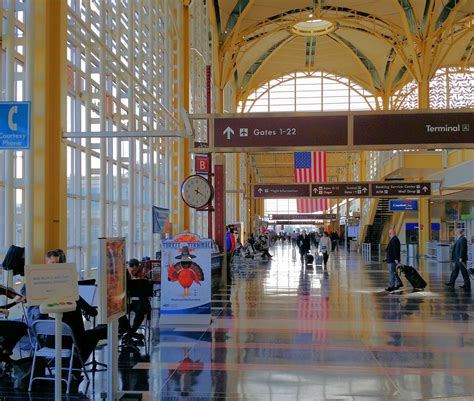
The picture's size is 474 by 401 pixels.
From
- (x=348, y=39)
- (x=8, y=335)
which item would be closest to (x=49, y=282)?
(x=8, y=335)

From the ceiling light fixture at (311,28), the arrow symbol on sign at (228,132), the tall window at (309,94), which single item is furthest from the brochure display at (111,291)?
the tall window at (309,94)

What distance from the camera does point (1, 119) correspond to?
678 cm

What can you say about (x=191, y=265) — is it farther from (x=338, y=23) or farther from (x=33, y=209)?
(x=338, y=23)

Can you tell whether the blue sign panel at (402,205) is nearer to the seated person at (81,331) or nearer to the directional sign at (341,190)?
the directional sign at (341,190)

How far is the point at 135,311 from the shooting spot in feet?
29.2

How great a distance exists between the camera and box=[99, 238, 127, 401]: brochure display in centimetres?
541

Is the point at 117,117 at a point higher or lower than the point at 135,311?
higher

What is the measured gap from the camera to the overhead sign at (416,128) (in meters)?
10.1

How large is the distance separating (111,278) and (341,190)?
907 inches

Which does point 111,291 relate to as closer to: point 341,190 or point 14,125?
point 14,125

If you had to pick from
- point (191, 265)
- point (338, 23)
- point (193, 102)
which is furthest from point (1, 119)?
point (338, 23)

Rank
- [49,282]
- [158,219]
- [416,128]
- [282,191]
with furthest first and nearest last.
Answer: [282,191] → [158,219] → [416,128] → [49,282]

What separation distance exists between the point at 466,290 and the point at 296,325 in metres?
7.44

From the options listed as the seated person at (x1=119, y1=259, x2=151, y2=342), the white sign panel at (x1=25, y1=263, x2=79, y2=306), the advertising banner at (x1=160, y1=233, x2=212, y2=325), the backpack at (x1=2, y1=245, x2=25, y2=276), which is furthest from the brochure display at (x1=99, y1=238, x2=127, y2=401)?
the advertising banner at (x1=160, y1=233, x2=212, y2=325)
